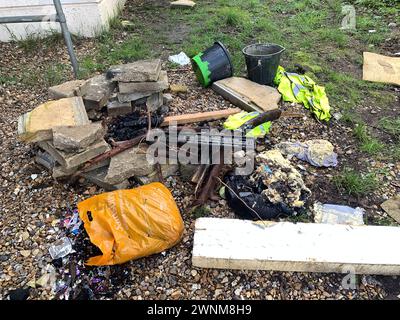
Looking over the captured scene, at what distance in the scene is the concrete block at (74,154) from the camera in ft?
10.0

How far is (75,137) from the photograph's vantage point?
300 centimetres

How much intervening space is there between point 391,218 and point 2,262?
130 inches

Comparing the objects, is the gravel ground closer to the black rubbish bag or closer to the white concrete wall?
the black rubbish bag

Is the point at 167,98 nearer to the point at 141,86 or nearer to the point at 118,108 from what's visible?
the point at 141,86

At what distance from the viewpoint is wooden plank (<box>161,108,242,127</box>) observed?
379 cm

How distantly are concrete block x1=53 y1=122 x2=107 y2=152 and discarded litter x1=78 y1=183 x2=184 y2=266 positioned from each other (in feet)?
1.90

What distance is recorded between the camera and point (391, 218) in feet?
10.1

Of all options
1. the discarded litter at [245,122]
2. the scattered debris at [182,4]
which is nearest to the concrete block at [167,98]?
the discarded litter at [245,122]

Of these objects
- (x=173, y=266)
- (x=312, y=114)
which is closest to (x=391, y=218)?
(x=312, y=114)

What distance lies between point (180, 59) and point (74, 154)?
9.52 ft

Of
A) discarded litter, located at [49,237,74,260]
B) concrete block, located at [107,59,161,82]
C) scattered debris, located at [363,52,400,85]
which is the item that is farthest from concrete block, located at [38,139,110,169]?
scattered debris, located at [363,52,400,85]

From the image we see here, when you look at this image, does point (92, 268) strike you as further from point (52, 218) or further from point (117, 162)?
point (117, 162)

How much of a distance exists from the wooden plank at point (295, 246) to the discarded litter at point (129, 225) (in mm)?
265

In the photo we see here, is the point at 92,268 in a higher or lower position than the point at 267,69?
lower
